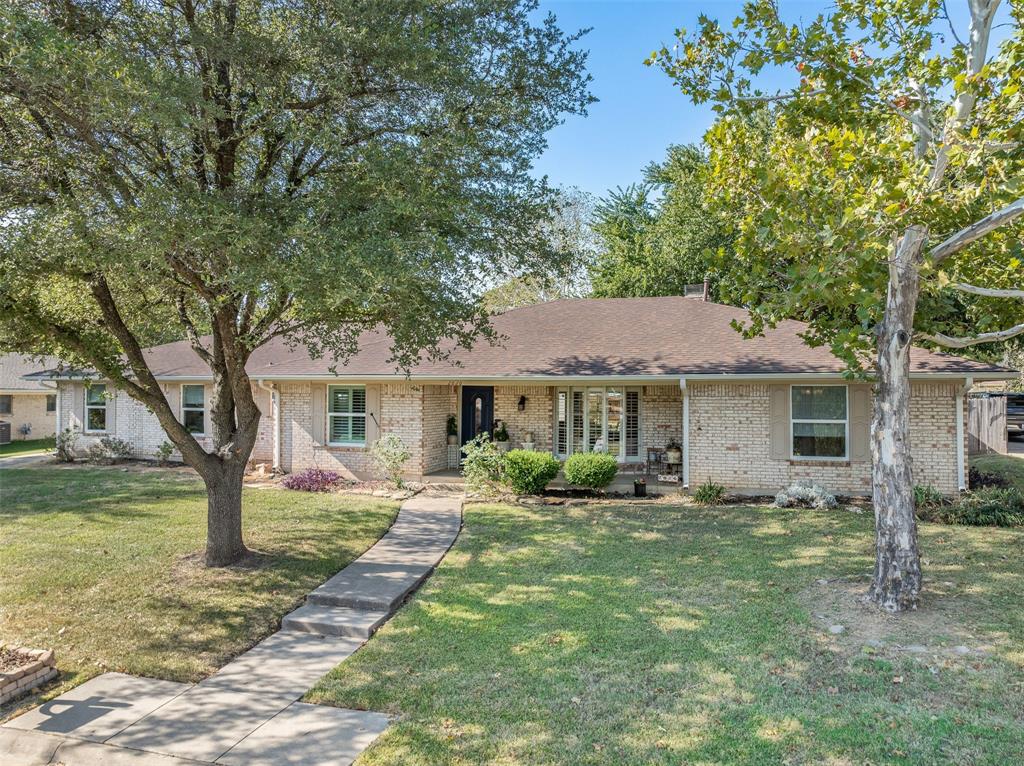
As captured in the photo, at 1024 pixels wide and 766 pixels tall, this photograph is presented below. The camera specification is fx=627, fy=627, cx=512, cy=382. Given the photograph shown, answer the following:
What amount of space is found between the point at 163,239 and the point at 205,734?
14.6ft

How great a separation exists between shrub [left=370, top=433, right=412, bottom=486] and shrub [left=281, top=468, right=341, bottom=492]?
1.17 meters

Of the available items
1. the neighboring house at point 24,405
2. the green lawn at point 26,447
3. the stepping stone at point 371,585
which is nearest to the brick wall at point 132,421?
the green lawn at point 26,447

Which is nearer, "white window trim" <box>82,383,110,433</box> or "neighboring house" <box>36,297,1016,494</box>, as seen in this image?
"neighboring house" <box>36,297,1016,494</box>

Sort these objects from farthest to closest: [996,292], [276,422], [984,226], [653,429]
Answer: [276,422]
[653,429]
[996,292]
[984,226]

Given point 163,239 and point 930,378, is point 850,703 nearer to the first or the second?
point 163,239

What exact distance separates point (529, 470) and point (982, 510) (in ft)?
Answer: 26.2

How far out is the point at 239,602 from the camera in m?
7.25

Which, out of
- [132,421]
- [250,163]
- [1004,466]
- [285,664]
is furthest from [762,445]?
[132,421]

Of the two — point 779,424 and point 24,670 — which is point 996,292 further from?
point 24,670

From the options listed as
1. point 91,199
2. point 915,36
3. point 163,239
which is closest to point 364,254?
point 163,239

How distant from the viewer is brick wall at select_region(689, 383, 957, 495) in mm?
11961

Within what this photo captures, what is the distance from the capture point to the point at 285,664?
5883 mm

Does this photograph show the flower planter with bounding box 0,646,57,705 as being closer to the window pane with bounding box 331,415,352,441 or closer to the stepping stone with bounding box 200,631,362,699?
the stepping stone with bounding box 200,631,362,699

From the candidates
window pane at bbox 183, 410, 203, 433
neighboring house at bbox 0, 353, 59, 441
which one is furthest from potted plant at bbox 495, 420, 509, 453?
neighboring house at bbox 0, 353, 59, 441
